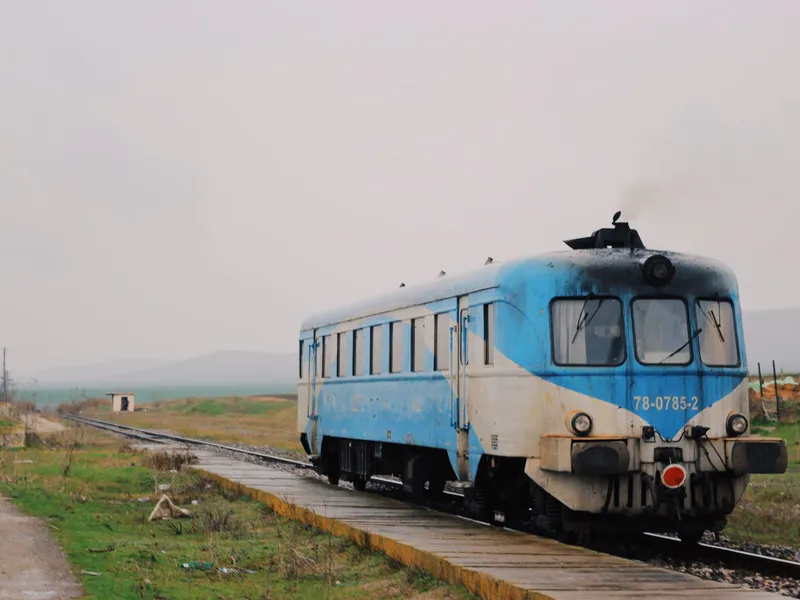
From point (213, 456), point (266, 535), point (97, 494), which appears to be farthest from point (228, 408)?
point (266, 535)

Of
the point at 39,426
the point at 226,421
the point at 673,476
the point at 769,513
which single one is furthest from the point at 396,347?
the point at 226,421

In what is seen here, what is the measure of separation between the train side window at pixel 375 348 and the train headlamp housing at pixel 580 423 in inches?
240

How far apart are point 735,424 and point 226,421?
6390 cm

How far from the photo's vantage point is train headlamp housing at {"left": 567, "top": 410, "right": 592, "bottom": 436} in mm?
11883

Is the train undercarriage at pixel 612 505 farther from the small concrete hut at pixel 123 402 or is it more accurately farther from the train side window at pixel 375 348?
the small concrete hut at pixel 123 402

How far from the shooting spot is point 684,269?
41.5 feet

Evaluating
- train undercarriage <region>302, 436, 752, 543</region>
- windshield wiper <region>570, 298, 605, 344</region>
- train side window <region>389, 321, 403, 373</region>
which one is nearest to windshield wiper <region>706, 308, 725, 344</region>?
windshield wiper <region>570, 298, 605, 344</region>

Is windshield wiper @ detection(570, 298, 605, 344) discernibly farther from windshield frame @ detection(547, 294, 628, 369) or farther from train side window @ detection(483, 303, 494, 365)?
train side window @ detection(483, 303, 494, 365)

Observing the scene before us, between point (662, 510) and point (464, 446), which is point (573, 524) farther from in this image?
point (464, 446)

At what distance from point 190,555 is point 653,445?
15.9 ft

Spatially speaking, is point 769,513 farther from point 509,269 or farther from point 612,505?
point 509,269

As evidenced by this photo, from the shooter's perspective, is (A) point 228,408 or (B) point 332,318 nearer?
(B) point 332,318

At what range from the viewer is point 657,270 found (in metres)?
12.5

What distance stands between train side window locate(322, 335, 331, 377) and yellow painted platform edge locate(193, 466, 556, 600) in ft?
14.3
